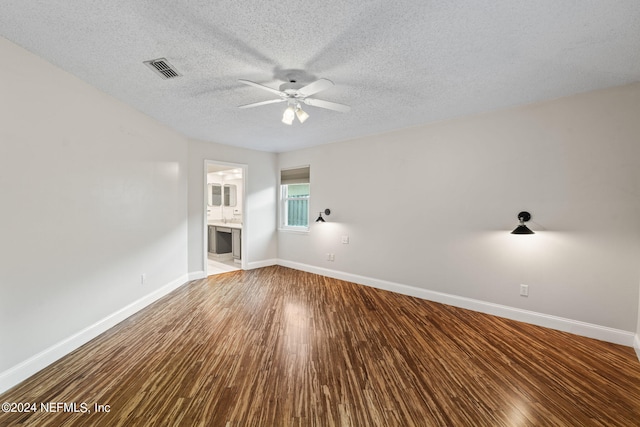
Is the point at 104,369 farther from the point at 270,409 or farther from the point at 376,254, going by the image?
the point at 376,254

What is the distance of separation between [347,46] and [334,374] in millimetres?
2587

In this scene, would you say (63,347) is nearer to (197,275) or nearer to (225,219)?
(197,275)

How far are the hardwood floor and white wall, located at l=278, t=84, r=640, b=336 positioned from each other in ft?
1.70

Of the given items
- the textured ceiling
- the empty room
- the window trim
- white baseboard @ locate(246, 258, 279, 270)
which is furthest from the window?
the textured ceiling

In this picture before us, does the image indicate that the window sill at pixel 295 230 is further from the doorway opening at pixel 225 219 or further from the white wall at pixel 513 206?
the white wall at pixel 513 206

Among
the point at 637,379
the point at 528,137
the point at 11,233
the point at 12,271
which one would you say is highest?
the point at 528,137

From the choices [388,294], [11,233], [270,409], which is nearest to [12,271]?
[11,233]

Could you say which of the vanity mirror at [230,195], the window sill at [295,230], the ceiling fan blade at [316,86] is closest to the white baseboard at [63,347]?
the window sill at [295,230]

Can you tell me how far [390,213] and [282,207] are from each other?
2673 mm

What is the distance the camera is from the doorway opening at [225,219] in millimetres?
5410

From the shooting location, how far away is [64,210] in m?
2.36

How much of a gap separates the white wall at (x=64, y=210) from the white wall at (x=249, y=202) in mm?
1029

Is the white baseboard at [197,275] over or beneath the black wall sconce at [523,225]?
beneath

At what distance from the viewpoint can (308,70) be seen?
2342 mm
